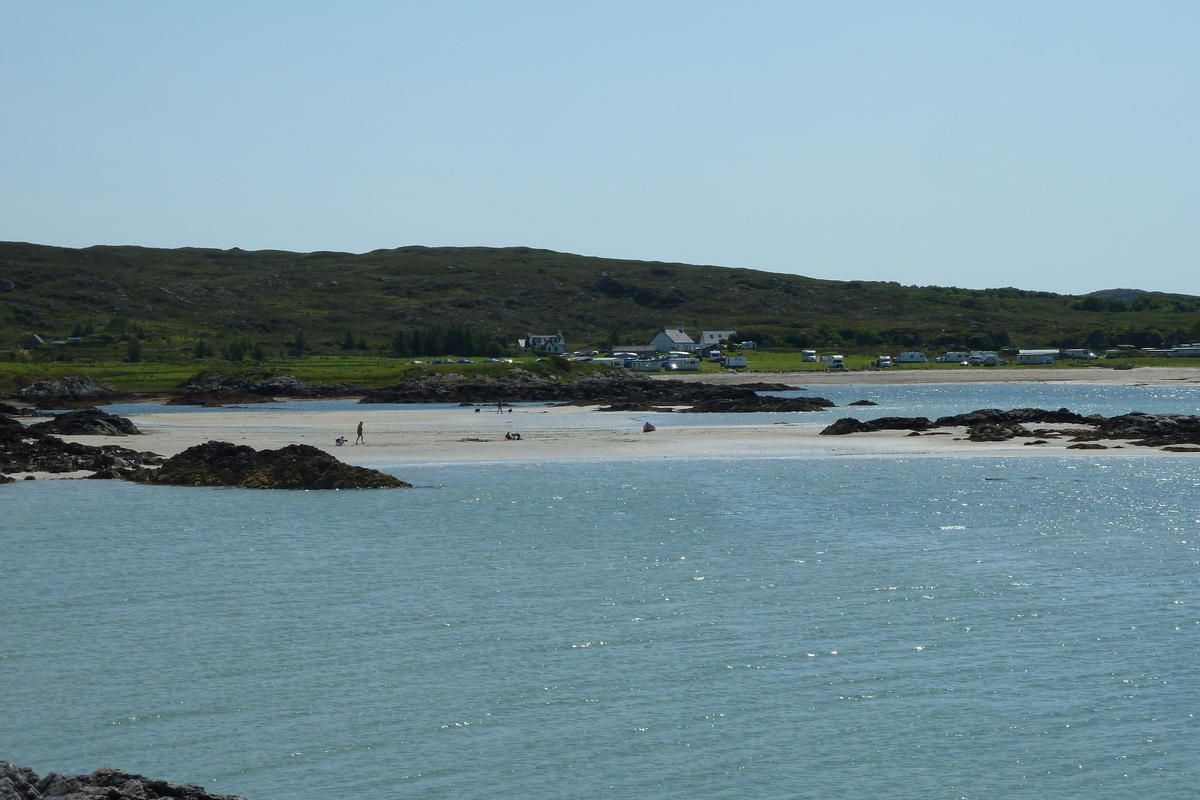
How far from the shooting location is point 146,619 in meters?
21.7

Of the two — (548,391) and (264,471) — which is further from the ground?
(548,391)

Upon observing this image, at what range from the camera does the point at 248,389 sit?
10500 centimetres

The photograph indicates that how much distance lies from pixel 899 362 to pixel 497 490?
11743cm

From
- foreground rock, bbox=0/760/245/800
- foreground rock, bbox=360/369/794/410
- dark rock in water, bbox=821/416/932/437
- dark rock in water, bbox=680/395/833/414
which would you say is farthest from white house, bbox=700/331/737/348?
foreground rock, bbox=0/760/245/800

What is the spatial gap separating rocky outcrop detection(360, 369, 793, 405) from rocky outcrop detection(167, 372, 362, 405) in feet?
15.0

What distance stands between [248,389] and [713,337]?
304ft

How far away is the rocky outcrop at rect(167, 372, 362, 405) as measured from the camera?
101m

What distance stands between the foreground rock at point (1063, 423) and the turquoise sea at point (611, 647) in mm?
18236

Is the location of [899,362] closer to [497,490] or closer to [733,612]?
[497,490]

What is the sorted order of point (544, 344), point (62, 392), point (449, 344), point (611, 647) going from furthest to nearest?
point (544, 344)
point (449, 344)
point (62, 392)
point (611, 647)

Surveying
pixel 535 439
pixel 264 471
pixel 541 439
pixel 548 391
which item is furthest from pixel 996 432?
pixel 548 391

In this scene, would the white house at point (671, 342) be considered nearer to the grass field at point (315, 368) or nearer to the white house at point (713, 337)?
the white house at point (713, 337)

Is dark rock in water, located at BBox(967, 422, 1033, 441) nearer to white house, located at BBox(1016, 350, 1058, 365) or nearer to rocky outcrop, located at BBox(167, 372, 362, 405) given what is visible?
rocky outcrop, located at BBox(167, 372, 362, 405)

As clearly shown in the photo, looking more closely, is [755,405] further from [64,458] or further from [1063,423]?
[64,458]
